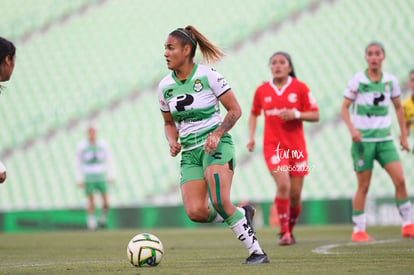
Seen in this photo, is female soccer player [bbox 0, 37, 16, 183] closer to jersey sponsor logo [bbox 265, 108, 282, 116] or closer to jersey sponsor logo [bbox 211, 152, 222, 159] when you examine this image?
jersey sponsor logo [bbox 211, 152, 222, 159]

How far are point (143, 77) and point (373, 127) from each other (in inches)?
585

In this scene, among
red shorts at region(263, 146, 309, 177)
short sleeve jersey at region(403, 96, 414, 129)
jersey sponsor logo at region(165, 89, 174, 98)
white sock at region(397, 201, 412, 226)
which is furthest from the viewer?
short sleeve jersey at region(403, 96, 414, 129)

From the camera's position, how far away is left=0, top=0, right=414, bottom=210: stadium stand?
69.5 ft

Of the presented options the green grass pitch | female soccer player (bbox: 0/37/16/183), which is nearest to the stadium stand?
the green grass pitch

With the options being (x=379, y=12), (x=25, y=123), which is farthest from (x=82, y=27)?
(x=379, y=12)

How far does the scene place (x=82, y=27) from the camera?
26516 mm

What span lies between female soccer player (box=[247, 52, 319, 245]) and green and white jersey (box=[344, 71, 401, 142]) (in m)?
0.57

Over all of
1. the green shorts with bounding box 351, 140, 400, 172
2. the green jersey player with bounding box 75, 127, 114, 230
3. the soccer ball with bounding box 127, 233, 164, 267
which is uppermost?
the green shorts with bounding box 351, 140, 400, 172

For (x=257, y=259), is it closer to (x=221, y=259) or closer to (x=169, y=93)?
(x=221, y=259)

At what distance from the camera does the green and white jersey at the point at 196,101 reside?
6.91 m

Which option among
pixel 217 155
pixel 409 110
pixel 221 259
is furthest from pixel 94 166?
pixel 217 155

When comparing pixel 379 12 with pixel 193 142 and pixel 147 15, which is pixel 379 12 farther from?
pixel 193 142

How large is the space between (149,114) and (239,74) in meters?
2.88

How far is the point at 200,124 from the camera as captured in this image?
696 cm
